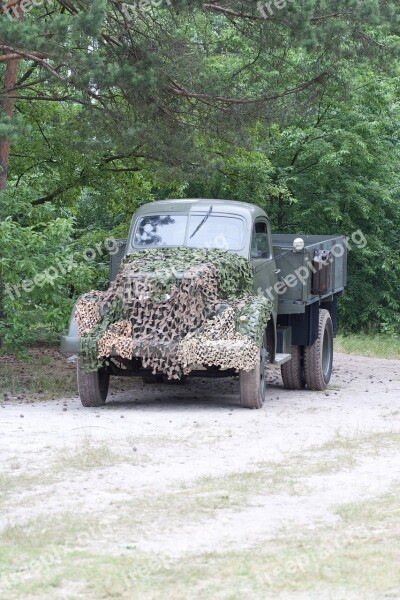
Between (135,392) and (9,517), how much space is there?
288 inches

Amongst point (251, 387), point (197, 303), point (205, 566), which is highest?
point (197, 303)

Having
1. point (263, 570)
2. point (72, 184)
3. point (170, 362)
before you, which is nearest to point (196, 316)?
point (170, 362)

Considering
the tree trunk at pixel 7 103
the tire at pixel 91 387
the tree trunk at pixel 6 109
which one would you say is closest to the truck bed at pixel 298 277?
the tire at pixel 91 387

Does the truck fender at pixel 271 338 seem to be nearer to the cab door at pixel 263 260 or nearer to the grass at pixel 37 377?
the cab door at pixel 263 260

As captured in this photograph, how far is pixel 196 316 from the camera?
38.8 feet

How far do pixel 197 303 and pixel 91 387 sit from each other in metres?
1.54

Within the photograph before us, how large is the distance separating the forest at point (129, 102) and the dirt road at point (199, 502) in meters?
2.57

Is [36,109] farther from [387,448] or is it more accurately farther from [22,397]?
[387,448]

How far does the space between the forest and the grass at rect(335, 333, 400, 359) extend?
3.60 meters

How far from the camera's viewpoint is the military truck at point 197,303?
1174cm

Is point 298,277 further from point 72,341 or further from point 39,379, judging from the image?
point 39,379

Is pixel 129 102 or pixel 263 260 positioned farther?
pixel 129 102

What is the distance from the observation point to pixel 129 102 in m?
15.8
